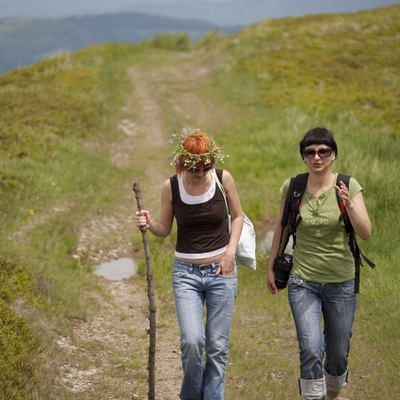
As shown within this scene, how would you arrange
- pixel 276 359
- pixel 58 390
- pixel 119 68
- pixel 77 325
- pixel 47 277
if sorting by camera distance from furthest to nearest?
pixel 119 68 → pixel 47 277 → pixel 77 325 → pixel 276 359 → pixel 58 390

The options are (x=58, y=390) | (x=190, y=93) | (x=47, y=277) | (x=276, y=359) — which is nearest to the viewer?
(x=58, y=390)

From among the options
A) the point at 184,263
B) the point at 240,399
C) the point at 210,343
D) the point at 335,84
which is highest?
the point at 184,263

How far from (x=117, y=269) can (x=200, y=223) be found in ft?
19.2

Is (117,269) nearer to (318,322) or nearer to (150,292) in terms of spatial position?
(150,292)

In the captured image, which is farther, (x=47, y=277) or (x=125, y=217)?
(x=125, y=217)

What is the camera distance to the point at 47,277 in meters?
8.74

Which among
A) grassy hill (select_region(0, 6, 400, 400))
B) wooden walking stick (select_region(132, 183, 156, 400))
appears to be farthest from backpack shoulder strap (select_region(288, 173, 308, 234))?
grassy hill (select_region(0, 6, 400, 400))

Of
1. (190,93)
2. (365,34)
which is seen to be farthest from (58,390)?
(365,34)

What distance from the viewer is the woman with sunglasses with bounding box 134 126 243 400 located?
4934 millimetres

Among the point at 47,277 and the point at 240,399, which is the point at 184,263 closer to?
the point at 240,399

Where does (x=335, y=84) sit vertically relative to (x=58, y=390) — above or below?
below

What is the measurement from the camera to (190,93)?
2552 cm

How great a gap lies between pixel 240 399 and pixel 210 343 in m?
1.37

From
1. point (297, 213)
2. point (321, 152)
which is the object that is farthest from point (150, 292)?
point (321, 152)
